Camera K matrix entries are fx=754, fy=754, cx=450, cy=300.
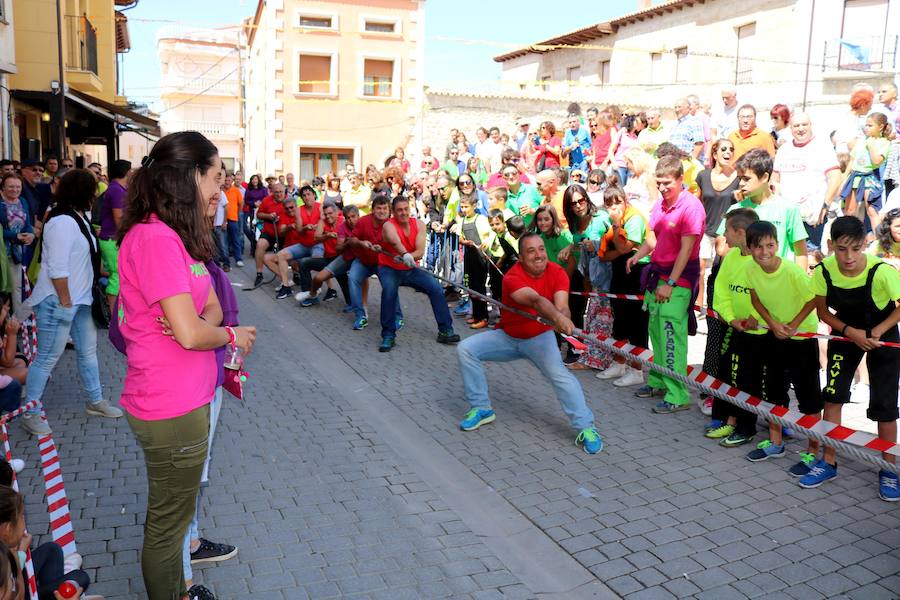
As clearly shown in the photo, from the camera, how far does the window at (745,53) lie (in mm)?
25031

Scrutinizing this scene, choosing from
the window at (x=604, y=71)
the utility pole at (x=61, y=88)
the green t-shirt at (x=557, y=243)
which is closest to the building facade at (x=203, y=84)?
the window at (x=604, y=71)

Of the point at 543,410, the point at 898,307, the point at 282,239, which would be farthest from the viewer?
the point at 282,239

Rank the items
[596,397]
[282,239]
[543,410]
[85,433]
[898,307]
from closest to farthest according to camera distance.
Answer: [898,307], [85,433], [543,410], [596,397], [282,239]

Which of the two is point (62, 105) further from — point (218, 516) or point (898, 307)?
point (898, 307)

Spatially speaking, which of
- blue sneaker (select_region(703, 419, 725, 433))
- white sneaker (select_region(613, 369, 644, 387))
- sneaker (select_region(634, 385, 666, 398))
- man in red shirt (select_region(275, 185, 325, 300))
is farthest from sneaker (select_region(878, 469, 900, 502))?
man in red shirt (select_region(275, 185, 325, 300))

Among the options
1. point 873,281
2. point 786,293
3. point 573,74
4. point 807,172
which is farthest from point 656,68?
point 873,281

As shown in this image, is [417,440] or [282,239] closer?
[417,440]

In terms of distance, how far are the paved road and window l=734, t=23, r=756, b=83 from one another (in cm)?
2221

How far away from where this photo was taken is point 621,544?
4.07 m

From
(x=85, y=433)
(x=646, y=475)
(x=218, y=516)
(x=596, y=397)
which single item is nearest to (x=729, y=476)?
(x=646, y=475)

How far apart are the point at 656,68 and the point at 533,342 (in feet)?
86.5

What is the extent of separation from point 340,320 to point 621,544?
21.6 ft

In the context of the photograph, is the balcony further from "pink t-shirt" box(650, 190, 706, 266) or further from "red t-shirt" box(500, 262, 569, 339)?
"pink t-shirt" box(650, 190, 706, 266)

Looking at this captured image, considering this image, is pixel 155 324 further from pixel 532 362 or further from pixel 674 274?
pixel 674 274
